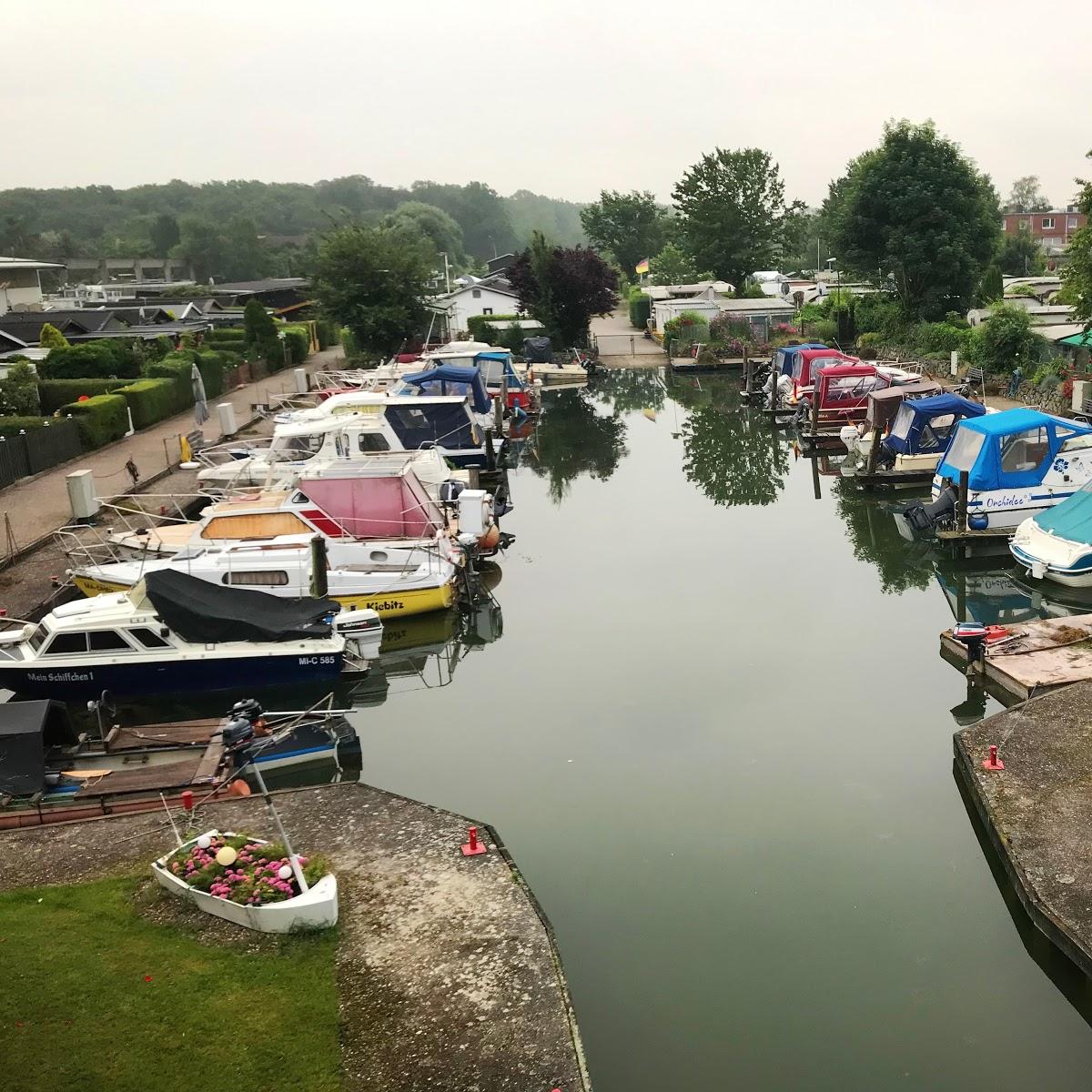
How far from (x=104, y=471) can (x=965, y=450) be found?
894 inches

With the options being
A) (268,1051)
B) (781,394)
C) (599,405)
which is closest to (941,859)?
(268,1051)

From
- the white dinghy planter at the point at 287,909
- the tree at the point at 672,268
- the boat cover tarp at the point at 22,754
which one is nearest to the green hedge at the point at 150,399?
the boat cover tarp at the point at 22,754

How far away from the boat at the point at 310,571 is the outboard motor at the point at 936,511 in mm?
9981

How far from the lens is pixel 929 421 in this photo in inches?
1123

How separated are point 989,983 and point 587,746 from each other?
6.44 meters

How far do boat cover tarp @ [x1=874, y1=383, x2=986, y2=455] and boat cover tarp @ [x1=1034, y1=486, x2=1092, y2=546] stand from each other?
736 centimetres

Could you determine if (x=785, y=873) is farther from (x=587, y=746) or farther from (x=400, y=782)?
(x=400, y=782)

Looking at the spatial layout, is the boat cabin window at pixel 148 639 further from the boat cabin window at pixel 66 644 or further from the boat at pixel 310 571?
the boat at pixel 310 571

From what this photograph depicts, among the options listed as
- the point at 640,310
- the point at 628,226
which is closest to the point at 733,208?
the point at 640,310

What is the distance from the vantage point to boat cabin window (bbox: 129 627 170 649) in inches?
666

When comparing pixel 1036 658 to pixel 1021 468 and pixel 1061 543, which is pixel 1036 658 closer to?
pixel 1061 543

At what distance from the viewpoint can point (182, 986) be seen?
911cm

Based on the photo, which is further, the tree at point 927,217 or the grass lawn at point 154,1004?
the tree at point 927,217

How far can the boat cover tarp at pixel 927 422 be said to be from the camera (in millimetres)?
28094
